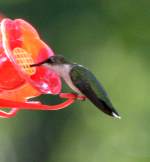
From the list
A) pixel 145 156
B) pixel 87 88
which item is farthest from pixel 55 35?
pixel 87 88

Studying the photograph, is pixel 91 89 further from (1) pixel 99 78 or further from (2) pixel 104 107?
(1) pixel 99 78

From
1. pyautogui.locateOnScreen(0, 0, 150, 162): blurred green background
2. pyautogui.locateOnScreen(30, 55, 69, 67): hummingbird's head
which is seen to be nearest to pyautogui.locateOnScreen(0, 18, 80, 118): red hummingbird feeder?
pyautogui.locateOnScreen(30, 55, 69, 67): hummingbird's head

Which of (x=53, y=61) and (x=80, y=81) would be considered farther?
(x=80, y=81)

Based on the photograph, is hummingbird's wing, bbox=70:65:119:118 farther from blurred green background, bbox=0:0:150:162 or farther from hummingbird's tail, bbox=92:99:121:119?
blurred green background, bbox=0:0:150:162

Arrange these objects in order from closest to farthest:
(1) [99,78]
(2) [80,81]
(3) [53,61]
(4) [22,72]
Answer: (4) [22,72], (3) [53,61], (2) [80,81], (1) [99,78]

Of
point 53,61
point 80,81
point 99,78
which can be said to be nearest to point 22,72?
point 53,61

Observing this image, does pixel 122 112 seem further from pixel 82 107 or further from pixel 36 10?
pixel 36 10
